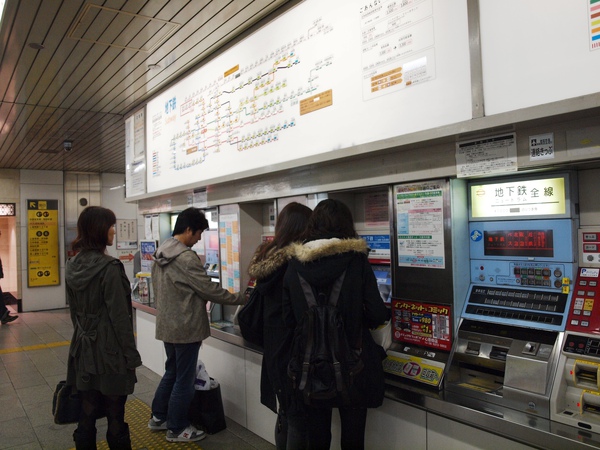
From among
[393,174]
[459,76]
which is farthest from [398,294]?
[459,76]

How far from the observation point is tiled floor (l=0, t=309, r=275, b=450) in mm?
3451

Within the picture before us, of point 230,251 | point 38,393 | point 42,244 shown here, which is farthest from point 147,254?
point 42,244

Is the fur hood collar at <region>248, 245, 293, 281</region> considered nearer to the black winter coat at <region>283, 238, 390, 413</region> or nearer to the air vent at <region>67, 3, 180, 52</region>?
the black winter coat at <region>283, 238, 390, 413</region>

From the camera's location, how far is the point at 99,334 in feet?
8.38

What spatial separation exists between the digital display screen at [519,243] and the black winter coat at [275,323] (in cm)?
106

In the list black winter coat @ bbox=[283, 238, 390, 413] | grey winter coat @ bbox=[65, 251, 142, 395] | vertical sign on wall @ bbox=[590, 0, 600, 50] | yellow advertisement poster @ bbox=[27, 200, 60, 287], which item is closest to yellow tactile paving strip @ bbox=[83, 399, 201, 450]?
grey winter coat @ bbox=[65, 251, 142, 395]

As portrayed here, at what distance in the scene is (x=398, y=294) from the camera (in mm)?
2584

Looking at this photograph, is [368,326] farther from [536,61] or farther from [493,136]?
[536,61]

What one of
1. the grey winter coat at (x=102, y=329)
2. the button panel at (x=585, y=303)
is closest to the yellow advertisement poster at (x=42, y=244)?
the grey winter coat at (x=102, y=329)

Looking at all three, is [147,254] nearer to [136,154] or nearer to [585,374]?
[136,154]

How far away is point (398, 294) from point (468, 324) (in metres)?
0.43

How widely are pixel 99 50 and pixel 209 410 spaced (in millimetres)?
3284

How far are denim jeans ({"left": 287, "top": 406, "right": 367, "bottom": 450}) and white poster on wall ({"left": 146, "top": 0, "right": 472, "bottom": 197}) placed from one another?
1.42 metres

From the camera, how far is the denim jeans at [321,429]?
7.25 feet
